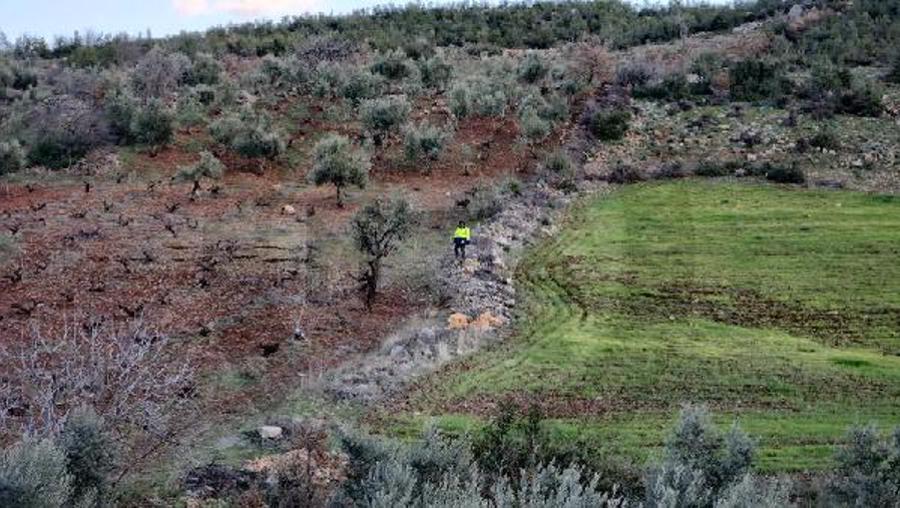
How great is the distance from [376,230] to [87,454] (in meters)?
11.9

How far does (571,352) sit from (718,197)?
14.3 meters

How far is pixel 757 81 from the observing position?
41219 millimetres

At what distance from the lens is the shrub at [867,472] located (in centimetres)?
1060

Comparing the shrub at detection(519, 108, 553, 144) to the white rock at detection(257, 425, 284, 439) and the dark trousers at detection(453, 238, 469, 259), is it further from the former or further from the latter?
the white rock at detection(257, 425, 284, 439)

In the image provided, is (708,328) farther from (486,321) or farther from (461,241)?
(461,241)

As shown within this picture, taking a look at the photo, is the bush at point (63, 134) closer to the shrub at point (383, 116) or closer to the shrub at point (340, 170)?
the shrub at point (383, 116)

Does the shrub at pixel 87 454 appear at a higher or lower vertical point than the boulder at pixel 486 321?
higher

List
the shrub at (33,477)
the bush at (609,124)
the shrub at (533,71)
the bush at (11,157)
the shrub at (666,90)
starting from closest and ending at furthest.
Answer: the shrub at (33,477) < the bush at (11,157) < the bush at (609,124) < the shrub at (666,90) < the shrub at (533,71)

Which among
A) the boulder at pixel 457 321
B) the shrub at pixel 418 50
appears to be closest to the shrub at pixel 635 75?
the shrub at pixel 418 50

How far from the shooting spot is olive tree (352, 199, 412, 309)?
2131 cm

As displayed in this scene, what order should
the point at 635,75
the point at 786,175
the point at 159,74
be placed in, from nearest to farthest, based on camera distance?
the point at 786,175
the point at 635,75
the point at 159,74

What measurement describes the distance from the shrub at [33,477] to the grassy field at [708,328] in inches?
275

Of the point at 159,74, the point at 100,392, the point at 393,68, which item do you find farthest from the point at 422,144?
the point at 100,392

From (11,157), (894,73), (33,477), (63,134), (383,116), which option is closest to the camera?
(33,477)
